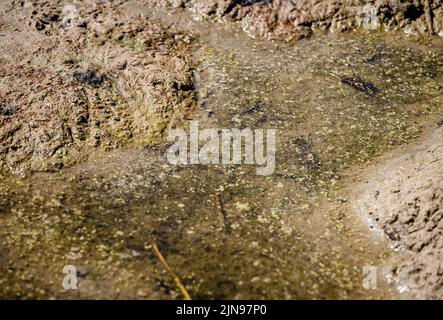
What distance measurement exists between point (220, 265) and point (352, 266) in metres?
0.95

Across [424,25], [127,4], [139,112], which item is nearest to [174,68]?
[139,112]

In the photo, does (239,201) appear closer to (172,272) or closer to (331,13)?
(172,272)

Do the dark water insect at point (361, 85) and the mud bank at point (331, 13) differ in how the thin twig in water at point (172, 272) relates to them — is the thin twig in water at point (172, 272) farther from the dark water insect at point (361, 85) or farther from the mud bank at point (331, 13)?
the mud bank at point (331, 13)

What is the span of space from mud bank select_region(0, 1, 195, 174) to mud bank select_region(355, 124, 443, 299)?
202 cm

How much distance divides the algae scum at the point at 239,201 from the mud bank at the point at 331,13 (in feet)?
2.50

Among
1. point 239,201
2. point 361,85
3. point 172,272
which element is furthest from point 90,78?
point 361,85

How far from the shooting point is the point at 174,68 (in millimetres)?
4871

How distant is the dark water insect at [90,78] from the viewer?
4.57 m

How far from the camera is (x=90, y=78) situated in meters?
4.62

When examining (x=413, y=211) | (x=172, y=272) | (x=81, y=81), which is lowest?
(x=172, y=272)

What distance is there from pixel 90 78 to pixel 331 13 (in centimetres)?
329

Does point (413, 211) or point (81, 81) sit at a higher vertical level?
point (81, 81)

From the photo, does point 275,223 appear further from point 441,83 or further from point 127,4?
point 127,4

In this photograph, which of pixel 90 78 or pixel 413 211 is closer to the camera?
pixel 413 211
